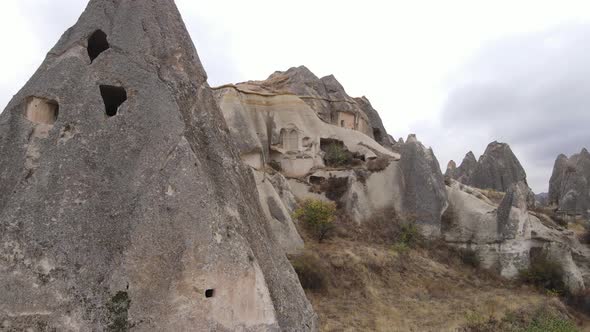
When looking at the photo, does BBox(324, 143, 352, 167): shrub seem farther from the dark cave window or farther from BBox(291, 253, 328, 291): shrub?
the dark cave window

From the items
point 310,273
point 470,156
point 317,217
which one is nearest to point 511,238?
point 317,217

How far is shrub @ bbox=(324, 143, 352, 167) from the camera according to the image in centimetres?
2383

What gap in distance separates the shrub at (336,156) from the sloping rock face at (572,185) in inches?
772

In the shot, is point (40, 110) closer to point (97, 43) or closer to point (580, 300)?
point (97, 43)

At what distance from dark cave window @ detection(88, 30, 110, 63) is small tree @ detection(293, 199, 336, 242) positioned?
10.3 m

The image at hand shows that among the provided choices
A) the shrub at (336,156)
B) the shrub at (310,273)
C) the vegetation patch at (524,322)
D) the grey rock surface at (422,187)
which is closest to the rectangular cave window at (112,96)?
the shrub at (310,273)

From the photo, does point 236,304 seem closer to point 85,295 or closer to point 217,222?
point 217,222

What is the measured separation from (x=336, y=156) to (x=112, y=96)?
57.9 feet

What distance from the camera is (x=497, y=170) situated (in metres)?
36.8

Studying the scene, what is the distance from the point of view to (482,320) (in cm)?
1212

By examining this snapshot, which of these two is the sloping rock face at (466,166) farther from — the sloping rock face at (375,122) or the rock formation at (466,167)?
the sloping rock face at (375,122)

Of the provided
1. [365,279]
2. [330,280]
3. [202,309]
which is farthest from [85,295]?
[365,279]

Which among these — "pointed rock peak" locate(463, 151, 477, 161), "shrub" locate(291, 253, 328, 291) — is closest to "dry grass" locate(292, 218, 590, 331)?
"shrub" locate(291, 253, 328, 291)

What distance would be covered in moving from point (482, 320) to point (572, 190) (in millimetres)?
29313
